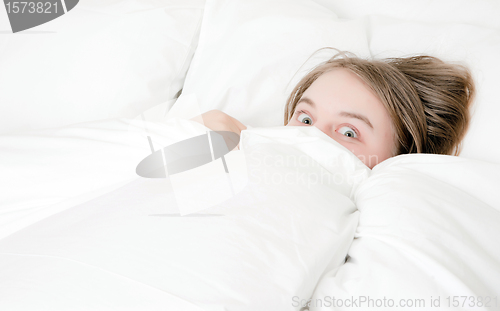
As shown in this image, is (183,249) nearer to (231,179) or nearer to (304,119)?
(231,179)

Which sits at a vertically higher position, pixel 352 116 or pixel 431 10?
pixel 431 10

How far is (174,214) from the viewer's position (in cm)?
49

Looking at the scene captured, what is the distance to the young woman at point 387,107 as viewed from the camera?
0.84m

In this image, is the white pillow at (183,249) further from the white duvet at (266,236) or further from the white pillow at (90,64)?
the white pillow at (90,64)

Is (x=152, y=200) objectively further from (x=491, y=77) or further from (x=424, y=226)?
(x=491, y=77)

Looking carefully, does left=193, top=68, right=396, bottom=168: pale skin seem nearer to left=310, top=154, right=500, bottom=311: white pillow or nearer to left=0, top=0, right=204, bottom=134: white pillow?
left=310, top=154, right=500, bottom=311: white pillow

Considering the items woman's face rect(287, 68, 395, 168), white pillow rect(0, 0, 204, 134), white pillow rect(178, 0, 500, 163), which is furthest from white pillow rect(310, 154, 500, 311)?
white pillow rect(0, 0, 204, 134)

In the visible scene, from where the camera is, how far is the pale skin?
83 cm

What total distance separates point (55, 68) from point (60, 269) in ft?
2.87

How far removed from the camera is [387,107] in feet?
2.83

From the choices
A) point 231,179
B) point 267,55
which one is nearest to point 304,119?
point 267,55

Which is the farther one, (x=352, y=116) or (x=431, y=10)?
(x=431, y=10)

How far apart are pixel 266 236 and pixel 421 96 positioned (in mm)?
691

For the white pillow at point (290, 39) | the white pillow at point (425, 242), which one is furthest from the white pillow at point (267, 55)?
the white pillow at point (425, 242)
